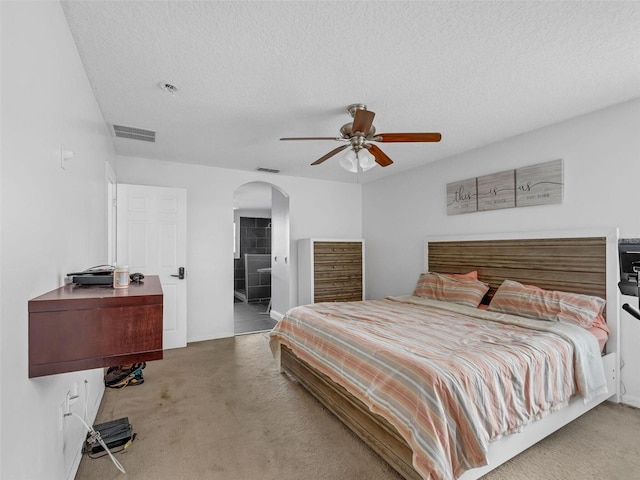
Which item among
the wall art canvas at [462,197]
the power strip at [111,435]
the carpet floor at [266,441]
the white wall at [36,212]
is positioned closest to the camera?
the white wall at [36,212]

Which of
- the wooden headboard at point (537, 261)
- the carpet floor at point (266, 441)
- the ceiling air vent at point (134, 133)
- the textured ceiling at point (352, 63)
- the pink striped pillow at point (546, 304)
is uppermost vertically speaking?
the textured ceiling at point (352, 63)

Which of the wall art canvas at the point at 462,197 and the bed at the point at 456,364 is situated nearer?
the bed at the point at 456,364

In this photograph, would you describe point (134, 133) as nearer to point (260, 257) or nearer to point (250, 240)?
point (260, 257)

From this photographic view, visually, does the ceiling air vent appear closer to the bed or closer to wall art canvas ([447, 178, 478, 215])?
the bed

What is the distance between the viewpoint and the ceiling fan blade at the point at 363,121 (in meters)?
2.29

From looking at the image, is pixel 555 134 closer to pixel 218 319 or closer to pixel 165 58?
pixel 165 58

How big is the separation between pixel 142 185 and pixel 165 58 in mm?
2526

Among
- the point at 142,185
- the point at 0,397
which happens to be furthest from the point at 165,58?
the point at 142,185

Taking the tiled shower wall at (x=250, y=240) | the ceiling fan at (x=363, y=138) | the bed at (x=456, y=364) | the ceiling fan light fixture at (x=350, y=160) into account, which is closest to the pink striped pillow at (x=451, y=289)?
the bed at (x=456, y=364)

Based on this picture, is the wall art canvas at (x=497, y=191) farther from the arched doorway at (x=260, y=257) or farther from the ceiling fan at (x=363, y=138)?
the arched doorway at (x=260, y=257)

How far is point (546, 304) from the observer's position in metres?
2.85

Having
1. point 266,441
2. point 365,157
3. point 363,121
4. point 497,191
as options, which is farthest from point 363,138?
point 266,441

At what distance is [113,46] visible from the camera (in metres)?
1.95

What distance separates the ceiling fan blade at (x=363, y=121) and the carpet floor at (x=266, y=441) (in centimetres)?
221
